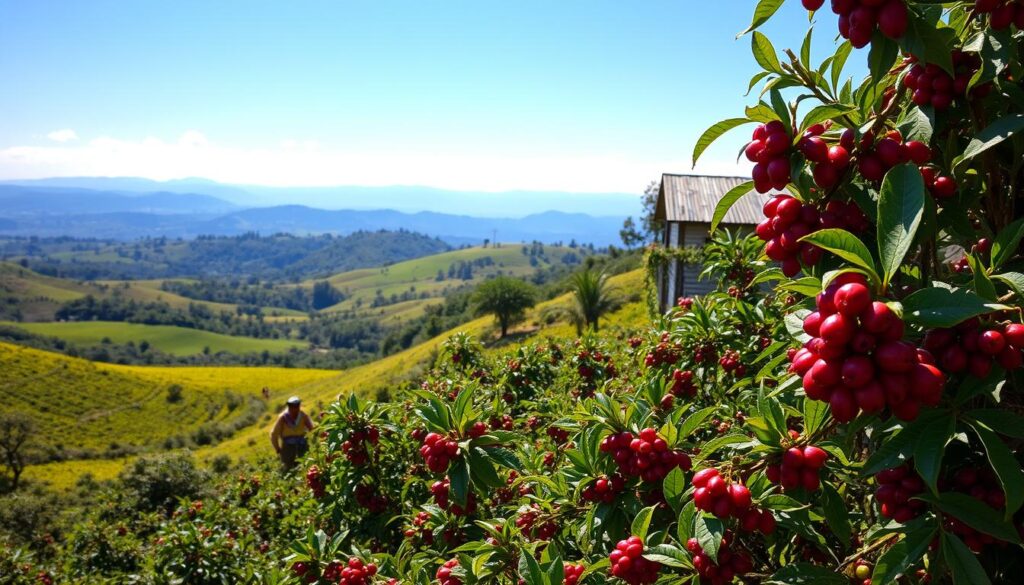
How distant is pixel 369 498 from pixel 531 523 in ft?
6.39

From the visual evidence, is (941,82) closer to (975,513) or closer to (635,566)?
(975,513)

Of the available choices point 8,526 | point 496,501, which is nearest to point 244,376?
point 8,526

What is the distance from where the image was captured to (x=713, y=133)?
200cm

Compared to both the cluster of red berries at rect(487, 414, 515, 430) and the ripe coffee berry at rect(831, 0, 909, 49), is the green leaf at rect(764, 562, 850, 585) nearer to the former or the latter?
the ripe coffee berry at rect(831, 0, 909, 49)

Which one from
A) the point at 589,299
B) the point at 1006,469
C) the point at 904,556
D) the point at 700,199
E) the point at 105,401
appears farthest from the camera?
the point at 105,401

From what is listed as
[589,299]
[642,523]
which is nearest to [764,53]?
[642,523]

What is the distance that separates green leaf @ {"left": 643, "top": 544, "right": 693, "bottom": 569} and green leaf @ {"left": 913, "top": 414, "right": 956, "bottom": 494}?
31.6 inches

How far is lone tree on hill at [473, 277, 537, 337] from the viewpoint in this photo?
42.4 meters

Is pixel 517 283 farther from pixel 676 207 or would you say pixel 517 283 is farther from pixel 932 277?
pixel 932 277

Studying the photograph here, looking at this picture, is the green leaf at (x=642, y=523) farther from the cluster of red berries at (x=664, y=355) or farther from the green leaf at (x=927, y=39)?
the cluster of red berries at (x=664, y=355)

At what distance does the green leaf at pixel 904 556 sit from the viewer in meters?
1.53

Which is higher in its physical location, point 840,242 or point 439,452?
point 840,242

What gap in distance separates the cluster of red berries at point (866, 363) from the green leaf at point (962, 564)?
50 centimetres

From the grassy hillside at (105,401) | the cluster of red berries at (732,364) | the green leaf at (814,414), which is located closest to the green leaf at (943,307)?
the green leaf at (814,414)
